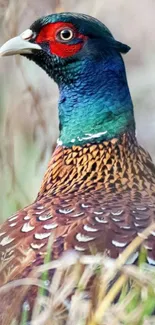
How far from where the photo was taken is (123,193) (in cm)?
399

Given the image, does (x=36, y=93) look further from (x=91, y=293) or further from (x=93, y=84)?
(x=91, y=293)

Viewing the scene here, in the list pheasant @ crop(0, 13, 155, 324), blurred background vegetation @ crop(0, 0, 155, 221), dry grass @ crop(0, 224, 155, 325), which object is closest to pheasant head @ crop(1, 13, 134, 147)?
pheasant @ crop(0, 13, 155, 324)

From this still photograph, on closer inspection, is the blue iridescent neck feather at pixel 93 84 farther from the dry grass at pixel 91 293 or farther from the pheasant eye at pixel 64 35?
the dry grass at pixel 91 293

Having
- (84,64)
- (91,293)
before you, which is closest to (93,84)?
(84,64)

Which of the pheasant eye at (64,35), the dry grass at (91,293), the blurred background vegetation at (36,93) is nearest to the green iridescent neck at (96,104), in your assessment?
the pheasant eye at (64,35)

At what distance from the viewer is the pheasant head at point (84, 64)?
4387 mm

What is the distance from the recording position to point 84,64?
4418 millimetres

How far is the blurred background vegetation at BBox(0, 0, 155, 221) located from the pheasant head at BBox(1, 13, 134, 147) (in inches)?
20.5

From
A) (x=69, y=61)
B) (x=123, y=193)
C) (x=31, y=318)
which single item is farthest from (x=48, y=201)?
(x=31, y=318)

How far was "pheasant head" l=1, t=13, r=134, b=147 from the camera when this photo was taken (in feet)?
14.4

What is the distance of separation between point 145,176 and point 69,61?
56 cm

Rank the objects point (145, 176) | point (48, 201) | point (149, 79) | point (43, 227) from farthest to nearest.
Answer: point (149, 79)
point (145, 176)
point (48, 201)
point (43, 227)

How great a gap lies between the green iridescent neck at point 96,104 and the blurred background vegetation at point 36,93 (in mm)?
473

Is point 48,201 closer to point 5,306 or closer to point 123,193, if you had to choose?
point 123,193
